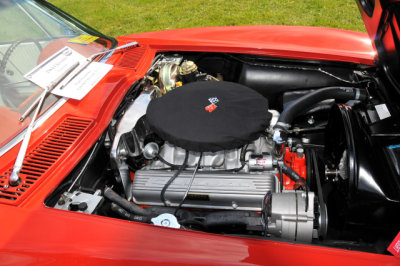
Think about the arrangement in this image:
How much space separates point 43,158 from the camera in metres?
1.33

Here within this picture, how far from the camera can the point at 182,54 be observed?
7.25 feet

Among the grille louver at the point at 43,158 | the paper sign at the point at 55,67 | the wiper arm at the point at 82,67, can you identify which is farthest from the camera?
the paper sign at the point at 55,67

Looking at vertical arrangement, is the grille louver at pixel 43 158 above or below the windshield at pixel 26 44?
below

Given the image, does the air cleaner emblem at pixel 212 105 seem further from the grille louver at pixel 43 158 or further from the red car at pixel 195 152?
the grille louver at pixel 43 158

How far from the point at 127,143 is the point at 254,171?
0.62 m

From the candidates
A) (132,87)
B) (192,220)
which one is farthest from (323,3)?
(192,220)

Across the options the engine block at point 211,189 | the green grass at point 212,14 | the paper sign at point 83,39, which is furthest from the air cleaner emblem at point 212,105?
A: the green grass at point 212,14

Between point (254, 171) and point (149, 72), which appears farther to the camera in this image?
point (149, 72)

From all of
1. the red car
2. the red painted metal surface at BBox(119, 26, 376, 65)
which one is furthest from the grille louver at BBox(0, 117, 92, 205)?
the red painted metal surface at BBox(119, 26, 376, 65)

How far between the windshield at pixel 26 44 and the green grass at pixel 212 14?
10.0ft

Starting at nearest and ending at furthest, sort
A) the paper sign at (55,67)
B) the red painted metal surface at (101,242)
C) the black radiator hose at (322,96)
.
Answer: the red painted metal surface at (101,242), the paper sign at (55,67), the black radiator hose at (322,96)

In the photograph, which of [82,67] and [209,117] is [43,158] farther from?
[209,117]

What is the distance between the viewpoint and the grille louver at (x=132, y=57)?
1.97 meters

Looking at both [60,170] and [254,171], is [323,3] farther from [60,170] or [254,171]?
[60,170]
